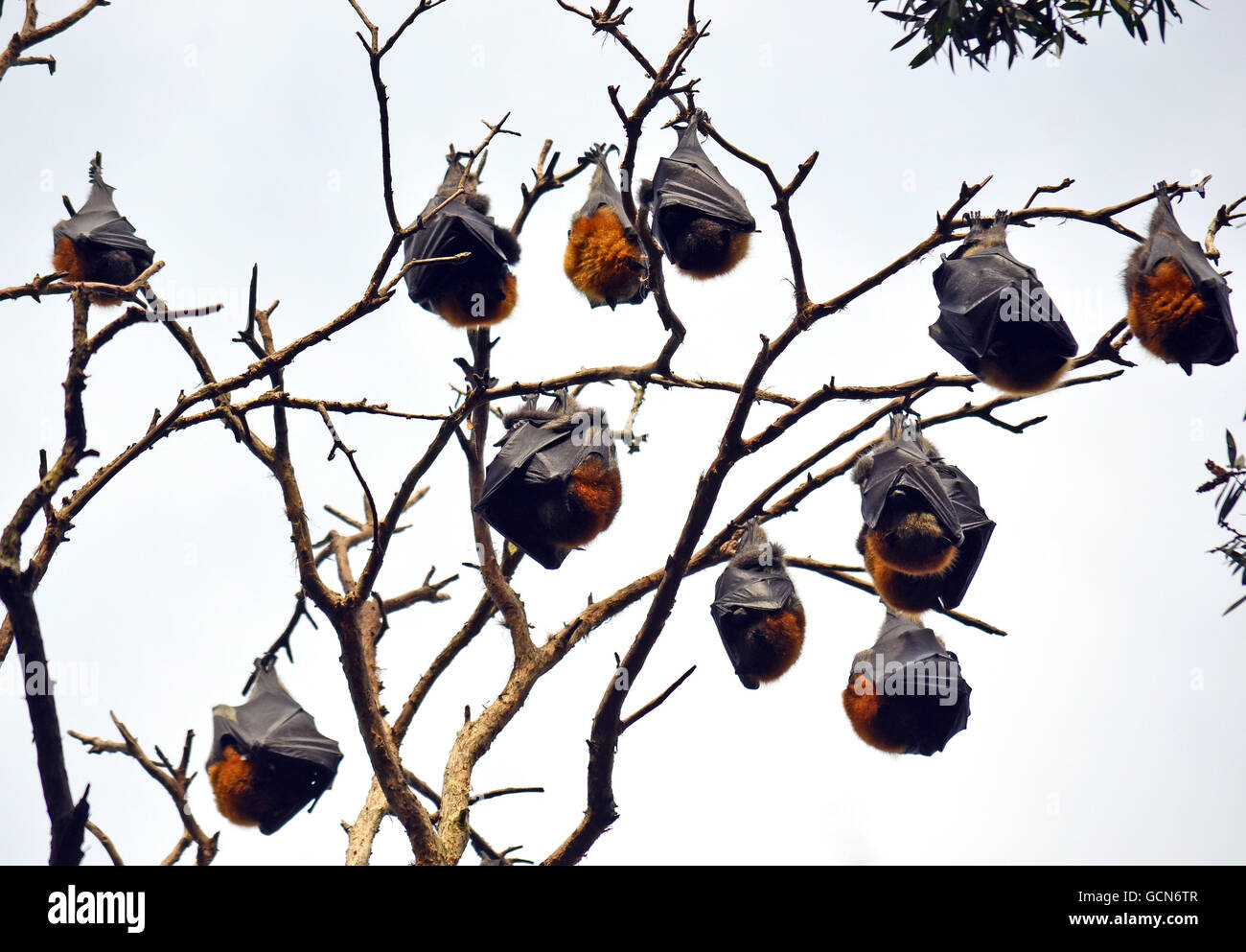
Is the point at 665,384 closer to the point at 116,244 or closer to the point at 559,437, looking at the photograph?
the point at 559,437

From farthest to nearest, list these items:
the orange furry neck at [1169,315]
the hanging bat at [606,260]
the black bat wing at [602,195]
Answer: the black bat wing at [602,195]
the hanging bat at [606,260]
the orange furry neck at [1169,315]

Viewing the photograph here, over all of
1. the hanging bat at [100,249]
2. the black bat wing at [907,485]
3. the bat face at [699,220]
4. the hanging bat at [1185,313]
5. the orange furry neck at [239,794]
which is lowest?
the orange furry neck at [239,794]

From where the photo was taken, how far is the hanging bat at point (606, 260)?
258 inches

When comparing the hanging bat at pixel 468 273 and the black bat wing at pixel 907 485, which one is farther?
the hanging bat at pixel 468 273

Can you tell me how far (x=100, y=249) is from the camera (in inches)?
286

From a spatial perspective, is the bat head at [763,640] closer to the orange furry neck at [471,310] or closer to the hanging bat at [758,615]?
the hanging bat at [758,615]

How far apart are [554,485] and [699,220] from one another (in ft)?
5.83

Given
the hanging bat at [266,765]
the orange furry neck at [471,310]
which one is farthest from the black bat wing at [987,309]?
the hanging bat at [266,765]

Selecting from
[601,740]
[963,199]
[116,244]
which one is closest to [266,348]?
[116,244]

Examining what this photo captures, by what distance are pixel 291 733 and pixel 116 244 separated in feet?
11.4

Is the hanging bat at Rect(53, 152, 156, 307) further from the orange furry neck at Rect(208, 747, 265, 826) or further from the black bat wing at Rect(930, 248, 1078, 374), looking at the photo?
the black bat wing at Rect(930, 248, 1078, 374)

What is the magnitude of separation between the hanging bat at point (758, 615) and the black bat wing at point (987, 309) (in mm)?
1556

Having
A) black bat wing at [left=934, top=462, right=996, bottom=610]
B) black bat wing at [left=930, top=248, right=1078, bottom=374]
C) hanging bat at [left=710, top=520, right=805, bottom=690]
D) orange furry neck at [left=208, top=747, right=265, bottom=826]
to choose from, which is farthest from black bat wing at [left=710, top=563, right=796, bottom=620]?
orange furry neck at [left=208, top=747, right=265, bottom=826]

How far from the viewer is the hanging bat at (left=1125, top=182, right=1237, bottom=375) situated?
545 centimetres
